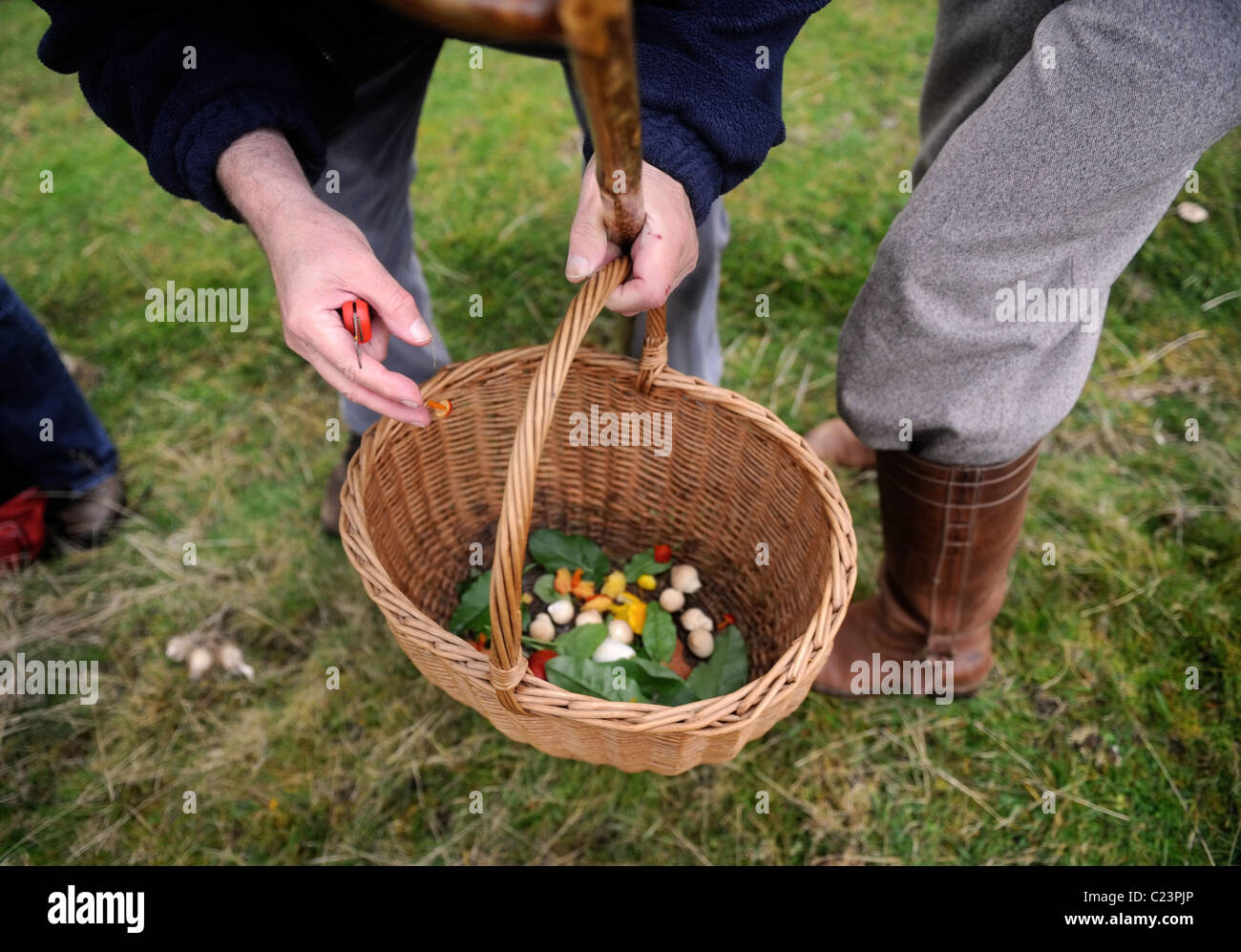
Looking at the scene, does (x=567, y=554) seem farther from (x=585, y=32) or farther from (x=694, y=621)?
A: (x=585, y=32)

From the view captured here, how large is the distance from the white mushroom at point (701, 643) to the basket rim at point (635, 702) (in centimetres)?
37

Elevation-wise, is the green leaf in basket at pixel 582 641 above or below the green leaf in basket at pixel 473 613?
above

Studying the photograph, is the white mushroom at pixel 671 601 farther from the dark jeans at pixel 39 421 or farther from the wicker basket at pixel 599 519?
the dark jeans at pixel 39 421

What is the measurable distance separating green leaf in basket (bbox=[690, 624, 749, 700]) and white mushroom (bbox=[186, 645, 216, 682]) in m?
1.02

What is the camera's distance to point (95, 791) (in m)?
1.64

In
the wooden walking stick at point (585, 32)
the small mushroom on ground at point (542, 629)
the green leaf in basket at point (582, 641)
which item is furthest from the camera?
the small mushroom on ground at point (542, 629)

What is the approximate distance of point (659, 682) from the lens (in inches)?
55.9

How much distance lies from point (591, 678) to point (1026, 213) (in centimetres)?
94

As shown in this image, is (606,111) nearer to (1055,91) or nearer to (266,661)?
(1055,91)

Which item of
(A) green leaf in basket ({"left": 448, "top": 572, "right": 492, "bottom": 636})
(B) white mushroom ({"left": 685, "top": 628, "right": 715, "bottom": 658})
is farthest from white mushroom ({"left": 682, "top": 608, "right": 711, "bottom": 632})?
(A) green leaf in basket ({"left": 448, "top": 572, "right": 492, "bottom": 636})

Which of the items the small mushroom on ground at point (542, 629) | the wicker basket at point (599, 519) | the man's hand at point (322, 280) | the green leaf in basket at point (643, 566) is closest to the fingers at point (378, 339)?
the man's hand at point (322, 280)

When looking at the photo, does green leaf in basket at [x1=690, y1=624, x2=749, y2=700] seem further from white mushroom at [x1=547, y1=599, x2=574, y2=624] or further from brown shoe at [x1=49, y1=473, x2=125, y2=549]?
brown shoe at [x1=49, y1=473, x2=125, y2=549]

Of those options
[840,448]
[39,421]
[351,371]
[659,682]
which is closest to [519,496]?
[351,371]

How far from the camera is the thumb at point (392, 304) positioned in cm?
102
